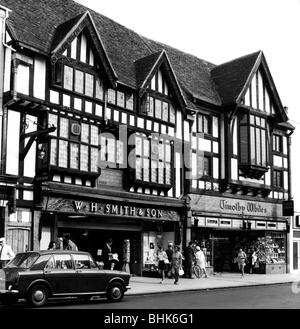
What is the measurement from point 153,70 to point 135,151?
155 inches

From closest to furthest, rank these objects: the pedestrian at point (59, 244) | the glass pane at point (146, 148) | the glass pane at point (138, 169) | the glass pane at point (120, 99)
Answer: the pedestrian at point (59, 244) → the glass pane at point (120, 99) → the glass pane at point (138, 169) → the glass pane at point (146, 148)

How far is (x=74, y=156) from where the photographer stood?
21297 mm

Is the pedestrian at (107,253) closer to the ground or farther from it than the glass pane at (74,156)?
closer to the ground

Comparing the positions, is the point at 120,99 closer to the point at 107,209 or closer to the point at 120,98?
the point at 120,98

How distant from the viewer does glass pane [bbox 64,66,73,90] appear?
21.2 meters

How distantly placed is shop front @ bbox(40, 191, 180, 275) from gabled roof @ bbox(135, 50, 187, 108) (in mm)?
5433

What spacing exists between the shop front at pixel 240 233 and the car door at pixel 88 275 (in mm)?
12556

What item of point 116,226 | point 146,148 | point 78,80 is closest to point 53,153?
point 78,80

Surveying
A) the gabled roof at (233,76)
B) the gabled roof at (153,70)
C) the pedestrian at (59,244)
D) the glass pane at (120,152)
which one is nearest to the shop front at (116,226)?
the pedestrian at (59,244)

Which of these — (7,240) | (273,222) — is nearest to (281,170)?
(273,222)

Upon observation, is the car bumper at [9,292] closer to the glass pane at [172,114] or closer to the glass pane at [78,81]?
the glass pane at [78,81]

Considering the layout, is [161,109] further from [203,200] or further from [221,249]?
[221,249]

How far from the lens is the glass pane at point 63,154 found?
2077cm

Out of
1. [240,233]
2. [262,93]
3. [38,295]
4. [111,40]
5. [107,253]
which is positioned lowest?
[38,295]
